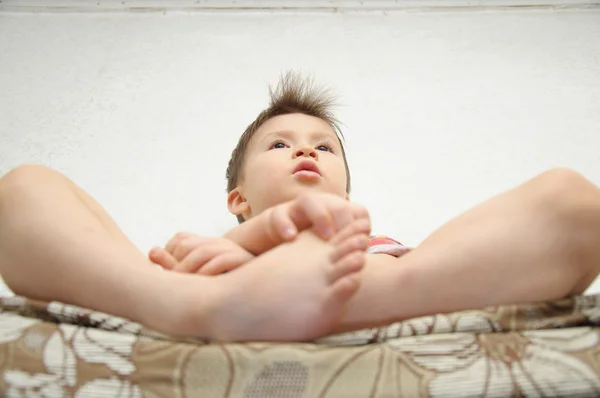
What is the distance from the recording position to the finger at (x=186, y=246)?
1.80 feet

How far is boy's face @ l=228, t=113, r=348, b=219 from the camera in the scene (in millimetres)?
736

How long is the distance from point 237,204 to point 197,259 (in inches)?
13.3

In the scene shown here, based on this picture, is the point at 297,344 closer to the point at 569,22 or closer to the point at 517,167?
the point at 517,167

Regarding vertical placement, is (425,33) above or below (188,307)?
above

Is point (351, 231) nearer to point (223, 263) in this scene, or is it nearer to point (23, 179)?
point (223, 263)

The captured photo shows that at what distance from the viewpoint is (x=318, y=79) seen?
1295 millimetres

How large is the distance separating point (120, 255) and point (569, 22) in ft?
4.66

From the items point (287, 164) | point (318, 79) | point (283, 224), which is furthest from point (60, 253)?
point (318, 79)

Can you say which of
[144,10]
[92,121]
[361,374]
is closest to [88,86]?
[92,121]

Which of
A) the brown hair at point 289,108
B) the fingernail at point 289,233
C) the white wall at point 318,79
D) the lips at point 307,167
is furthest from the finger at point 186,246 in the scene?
the white wall at point 318,79

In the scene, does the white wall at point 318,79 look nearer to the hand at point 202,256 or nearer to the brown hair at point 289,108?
the brown hair at point 289,108

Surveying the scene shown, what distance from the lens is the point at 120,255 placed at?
1.62 feet

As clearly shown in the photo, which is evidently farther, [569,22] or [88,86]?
[569,22]

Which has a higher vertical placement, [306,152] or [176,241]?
[306,152]
